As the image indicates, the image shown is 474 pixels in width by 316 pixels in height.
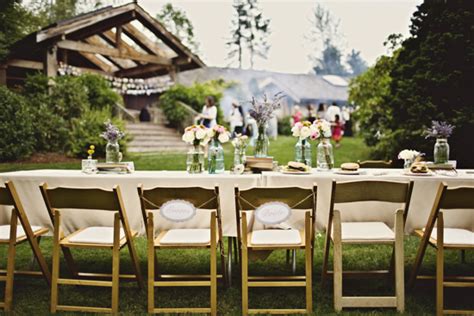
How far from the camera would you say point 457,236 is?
302cm

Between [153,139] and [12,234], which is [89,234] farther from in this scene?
[153,139]

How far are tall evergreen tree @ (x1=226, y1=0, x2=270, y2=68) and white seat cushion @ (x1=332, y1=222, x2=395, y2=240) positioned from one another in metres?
21.6

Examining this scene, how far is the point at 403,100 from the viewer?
8086 mm

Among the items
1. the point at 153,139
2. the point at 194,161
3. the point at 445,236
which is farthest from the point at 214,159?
the point at 153,139

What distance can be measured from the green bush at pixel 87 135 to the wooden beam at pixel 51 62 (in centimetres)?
166

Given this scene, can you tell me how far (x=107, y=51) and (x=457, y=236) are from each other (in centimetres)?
1181

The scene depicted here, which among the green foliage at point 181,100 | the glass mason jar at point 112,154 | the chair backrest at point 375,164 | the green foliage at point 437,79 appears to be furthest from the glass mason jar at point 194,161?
the green foliage at point 181,100

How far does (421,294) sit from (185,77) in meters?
21.2

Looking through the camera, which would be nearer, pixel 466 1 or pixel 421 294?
pixel 421 294

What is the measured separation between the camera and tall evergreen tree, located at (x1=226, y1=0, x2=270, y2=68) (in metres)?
24.3

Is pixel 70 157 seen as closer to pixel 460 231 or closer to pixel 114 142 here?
pixel 114 142

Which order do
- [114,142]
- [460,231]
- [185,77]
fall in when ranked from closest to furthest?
[460,231], [114,142], [185,77]

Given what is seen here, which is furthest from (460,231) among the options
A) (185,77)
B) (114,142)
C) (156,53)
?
(185,77)

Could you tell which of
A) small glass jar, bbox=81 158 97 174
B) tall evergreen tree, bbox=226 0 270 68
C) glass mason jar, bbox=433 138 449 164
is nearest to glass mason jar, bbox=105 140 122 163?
small glass jar, bbox=81 158 97 174
